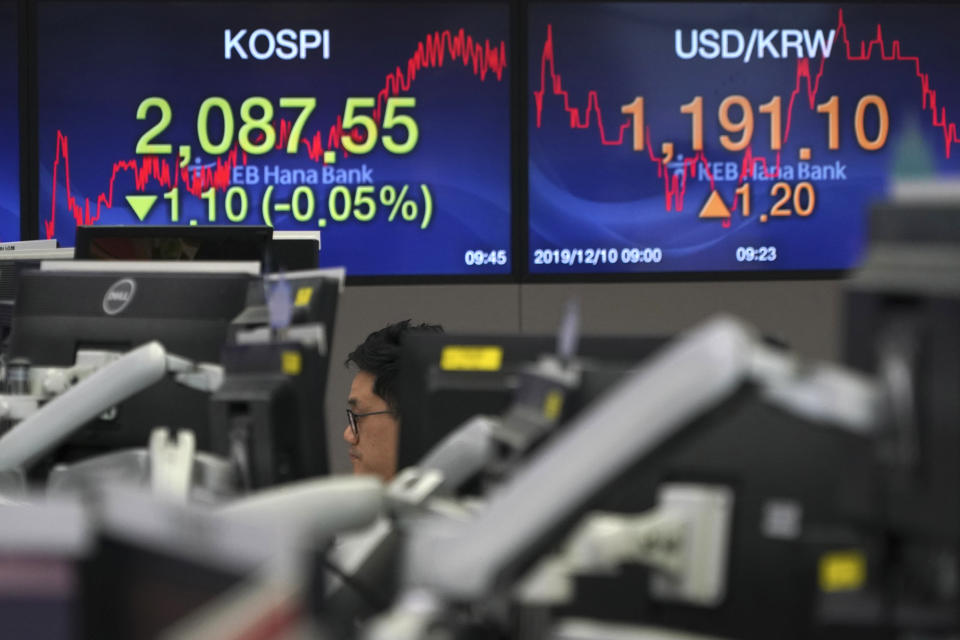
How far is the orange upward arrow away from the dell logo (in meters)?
2.45

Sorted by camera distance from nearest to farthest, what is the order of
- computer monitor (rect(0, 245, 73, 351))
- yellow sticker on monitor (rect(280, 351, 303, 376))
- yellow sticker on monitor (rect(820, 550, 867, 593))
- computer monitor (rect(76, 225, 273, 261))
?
yellow sticker on monitor (rect(820, 550, 867, 593)), yellow sticker on monitor (rect(280, 351, 303, 376)), computer monitor (rect(76, 225, 273, 261)), computer monitor (rect(0, 245, 73, 351))

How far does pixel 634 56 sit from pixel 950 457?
3293 mm

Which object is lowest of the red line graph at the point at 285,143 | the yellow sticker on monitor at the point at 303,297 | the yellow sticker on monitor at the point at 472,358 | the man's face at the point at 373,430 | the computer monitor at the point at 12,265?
the man's face at the point at 373,430

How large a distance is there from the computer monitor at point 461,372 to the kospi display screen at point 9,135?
270cm

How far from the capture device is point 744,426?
3.51ft

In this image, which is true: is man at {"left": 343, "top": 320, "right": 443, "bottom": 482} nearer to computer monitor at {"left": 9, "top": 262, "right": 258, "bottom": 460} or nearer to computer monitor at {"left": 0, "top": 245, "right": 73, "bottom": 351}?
computer monitor at {"left": 0, "top": 245, "right": 73, "bottom": 351}

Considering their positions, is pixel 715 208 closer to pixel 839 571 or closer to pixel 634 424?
pixel 839 571

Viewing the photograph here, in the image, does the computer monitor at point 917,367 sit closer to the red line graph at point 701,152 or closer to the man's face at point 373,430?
the man's face at point 373,430

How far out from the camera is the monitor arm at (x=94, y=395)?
159 cm

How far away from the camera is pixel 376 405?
2.64 metres

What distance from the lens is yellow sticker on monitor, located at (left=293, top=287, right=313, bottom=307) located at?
157 centimetres
